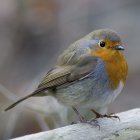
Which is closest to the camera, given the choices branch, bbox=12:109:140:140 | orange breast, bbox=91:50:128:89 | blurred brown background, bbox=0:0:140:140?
branch, bbox=12:109:140:140

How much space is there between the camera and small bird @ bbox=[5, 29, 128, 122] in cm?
648

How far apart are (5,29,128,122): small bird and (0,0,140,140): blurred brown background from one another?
7.99 feet

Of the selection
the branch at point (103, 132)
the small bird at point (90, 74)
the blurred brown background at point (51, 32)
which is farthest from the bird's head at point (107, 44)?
the blurred brown background at point (51, 32)

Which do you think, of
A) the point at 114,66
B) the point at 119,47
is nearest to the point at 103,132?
the point at 114,66

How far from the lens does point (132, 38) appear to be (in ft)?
34.3

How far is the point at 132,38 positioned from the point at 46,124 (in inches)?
116

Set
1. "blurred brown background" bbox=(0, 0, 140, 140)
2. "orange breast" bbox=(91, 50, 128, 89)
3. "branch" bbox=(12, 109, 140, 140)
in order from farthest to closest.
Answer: "blurred brown background" bbox=(0, 0, 140, 140) → "orange breast" bbox=(91, 50, 128, 89) → "branch" bbox=(12, 109, 140, 140)

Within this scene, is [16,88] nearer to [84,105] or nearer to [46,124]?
[46,124]

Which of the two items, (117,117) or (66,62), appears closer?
(117,117)

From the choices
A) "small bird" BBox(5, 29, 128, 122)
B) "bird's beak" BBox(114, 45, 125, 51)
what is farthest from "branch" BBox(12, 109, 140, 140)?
"bird's beak" BBox(114, 45, 125, 51)

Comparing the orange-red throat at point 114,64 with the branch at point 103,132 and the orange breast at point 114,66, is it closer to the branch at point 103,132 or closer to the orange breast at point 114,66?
the orange breast at point 114,66

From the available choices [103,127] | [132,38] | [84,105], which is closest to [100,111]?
[84,105]

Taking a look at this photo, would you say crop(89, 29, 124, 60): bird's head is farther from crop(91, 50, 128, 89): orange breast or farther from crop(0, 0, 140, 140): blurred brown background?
crop(0, 0, 140, 140): blurred brown background

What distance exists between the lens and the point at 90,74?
6613 mm
